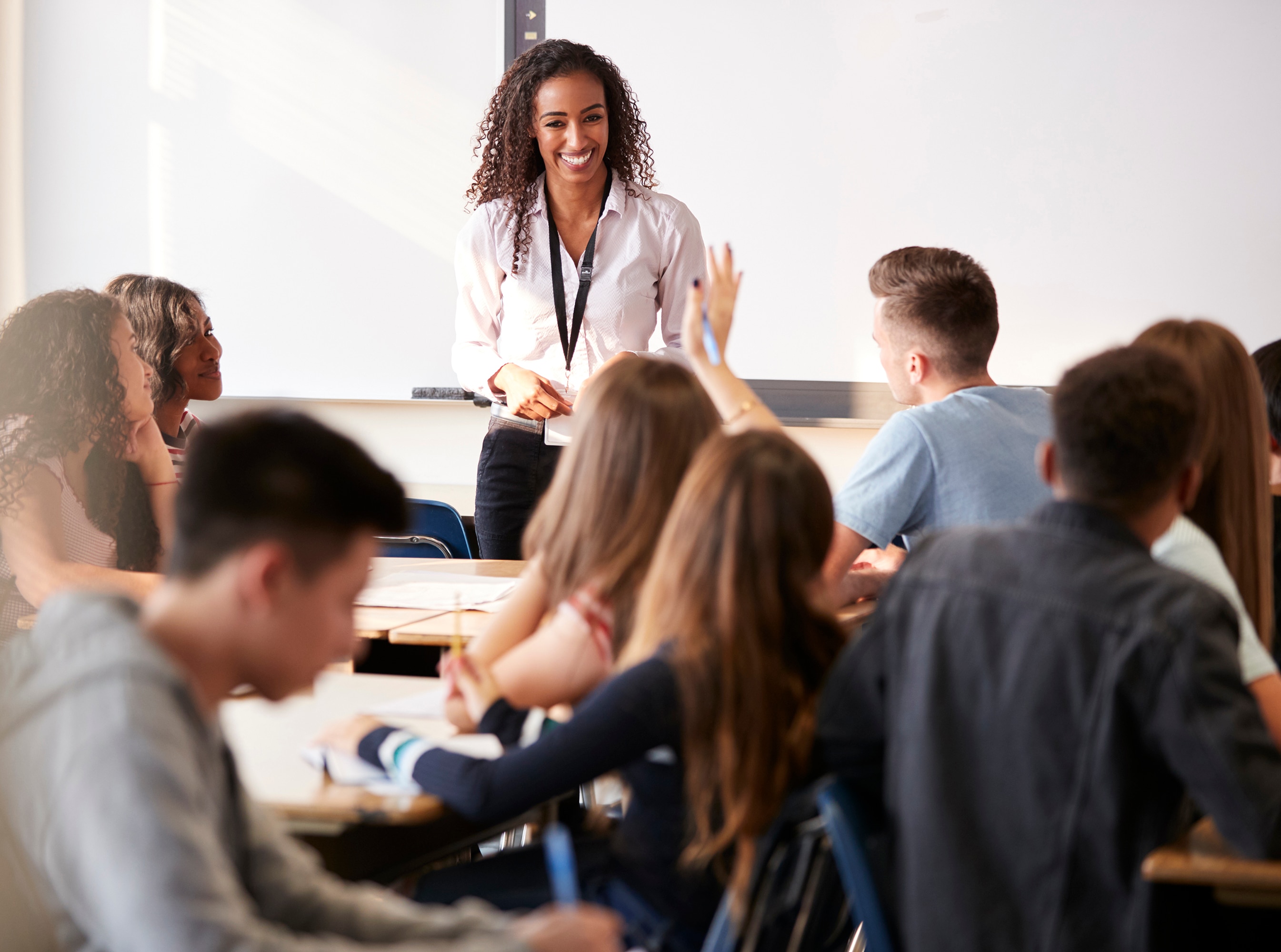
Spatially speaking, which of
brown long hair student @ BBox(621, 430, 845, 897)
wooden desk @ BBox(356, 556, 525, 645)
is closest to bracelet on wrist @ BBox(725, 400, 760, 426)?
wooden desk @ BBox(356, 556, 525, 645)

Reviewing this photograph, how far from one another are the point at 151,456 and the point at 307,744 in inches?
49.2

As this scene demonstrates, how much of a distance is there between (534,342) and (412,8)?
2016 mm

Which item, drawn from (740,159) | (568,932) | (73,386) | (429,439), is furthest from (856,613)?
(429,439)

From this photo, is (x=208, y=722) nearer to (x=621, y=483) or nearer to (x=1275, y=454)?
(x=621, y=483)

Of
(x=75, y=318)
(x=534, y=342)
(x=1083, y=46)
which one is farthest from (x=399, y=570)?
(x=1083, y=46)

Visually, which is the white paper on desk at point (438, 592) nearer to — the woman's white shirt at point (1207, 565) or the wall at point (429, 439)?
the woman's white shirt at point (1207, 565)

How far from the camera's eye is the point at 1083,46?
3.87 metres

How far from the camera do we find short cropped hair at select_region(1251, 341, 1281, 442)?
210cm

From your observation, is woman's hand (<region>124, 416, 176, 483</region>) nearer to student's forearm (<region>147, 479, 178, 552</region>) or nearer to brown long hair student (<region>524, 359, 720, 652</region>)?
student's forearm (<region>147, 479, 178, 552</region>)

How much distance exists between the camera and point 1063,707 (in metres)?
1.15

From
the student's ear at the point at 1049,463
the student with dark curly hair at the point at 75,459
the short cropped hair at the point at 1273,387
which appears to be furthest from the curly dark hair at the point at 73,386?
the short cropped hair at the point at 1273,387

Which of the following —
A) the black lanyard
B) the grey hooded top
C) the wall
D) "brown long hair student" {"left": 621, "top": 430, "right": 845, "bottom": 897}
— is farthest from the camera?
the wall

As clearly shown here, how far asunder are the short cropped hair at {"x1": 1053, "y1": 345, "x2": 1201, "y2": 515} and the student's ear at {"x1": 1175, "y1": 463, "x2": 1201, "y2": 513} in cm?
1

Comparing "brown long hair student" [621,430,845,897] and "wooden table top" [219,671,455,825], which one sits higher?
"brown long hair student" [621,430,845,897]
